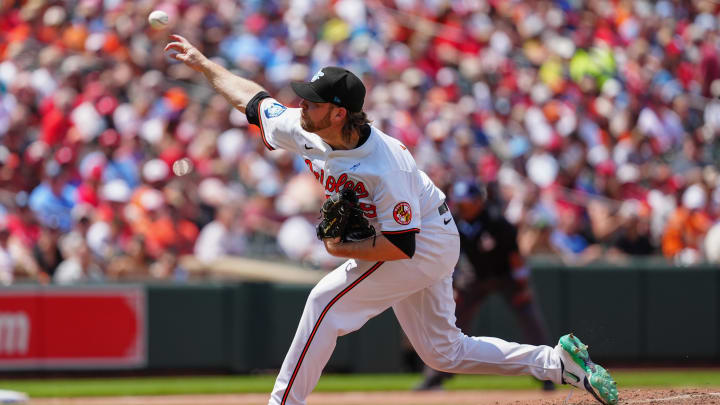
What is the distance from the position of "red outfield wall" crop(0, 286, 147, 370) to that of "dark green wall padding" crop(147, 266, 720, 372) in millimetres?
192

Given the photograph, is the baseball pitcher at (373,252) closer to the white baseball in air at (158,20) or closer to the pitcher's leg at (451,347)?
the pitcher's leg at (451,347)

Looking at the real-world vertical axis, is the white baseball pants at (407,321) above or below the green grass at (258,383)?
above

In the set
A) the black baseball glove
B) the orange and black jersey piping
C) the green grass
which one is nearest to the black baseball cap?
the black baseball glove

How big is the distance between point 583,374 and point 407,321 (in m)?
1.05

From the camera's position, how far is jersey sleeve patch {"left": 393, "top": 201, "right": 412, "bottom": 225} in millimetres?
5605

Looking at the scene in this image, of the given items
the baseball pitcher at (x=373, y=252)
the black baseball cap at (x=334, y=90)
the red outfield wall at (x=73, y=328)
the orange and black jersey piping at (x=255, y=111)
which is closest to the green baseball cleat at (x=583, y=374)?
the baseball pitcher at (x=373, y=252)

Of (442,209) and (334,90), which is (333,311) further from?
(334,90)

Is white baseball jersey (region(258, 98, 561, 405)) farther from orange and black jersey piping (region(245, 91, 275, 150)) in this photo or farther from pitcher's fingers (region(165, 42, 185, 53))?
pitcher's fingers (region(165, 42, 185, 53))

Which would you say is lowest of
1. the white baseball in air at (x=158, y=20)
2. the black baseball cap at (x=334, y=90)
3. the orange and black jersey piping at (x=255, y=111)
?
the orange and black jersey piping at (x=255, y=111)

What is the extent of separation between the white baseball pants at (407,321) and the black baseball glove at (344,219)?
0.86 feet

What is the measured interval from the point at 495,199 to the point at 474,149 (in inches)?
155

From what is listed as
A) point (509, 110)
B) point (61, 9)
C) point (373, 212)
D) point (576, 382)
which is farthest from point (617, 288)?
point (61, 9)

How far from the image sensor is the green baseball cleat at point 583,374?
616 centimetres

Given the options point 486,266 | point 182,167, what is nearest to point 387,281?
point 486,266
